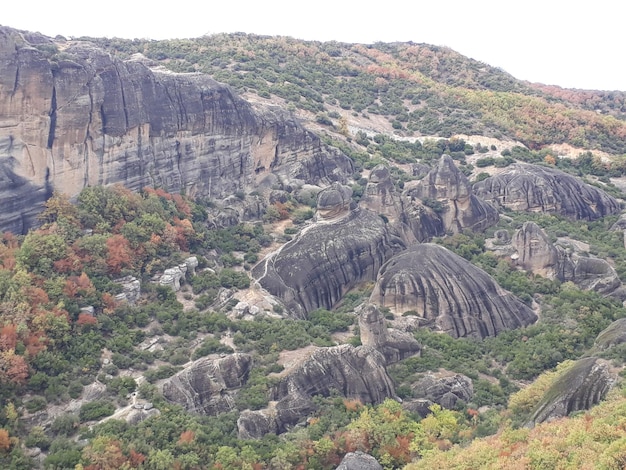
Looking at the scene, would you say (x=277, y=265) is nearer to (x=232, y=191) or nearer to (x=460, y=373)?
(x=232, y=191)

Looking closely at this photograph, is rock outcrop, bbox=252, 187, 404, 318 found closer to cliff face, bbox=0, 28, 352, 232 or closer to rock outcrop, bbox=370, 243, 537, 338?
rock outcrop, bbox=370, 243, 537, 338

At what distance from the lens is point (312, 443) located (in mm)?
34438

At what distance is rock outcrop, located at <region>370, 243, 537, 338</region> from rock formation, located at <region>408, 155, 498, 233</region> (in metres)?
15.3

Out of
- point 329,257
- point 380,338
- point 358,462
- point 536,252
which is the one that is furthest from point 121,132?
point 536,252

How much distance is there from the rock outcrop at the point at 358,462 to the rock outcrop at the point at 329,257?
19466 millimetres

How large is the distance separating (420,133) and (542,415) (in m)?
65.2

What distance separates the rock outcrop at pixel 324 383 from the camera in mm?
37438

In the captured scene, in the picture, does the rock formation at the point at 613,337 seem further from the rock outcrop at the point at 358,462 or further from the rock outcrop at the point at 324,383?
the rock outcrop at the point at 358,462

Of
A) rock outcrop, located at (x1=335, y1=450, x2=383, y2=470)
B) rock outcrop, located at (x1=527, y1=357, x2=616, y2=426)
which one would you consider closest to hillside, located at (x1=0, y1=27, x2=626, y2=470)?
rock outcrop, located at (x1=527, y1=357, x2=616, y2=426)

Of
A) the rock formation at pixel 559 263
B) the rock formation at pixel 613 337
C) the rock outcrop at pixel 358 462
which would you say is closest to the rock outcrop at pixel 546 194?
the rock formation at pixel 559 263

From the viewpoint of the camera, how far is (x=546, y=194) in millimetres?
73938

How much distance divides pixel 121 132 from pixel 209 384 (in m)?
22.8

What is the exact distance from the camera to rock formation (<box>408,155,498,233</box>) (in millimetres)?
68000

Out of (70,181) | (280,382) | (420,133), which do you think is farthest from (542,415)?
(420,133)
